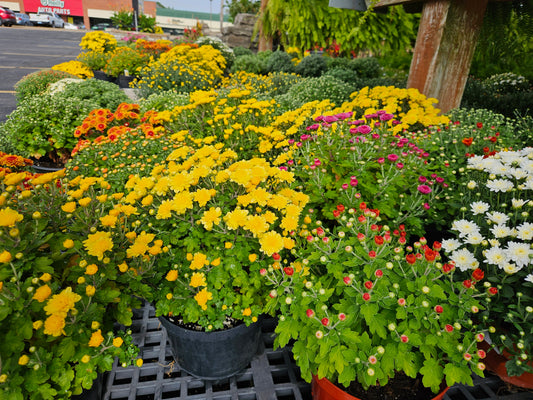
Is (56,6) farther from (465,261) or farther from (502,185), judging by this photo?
(465,261)

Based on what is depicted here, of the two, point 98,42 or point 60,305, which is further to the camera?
point 98,42

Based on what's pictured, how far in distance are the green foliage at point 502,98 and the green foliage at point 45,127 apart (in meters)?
6.31

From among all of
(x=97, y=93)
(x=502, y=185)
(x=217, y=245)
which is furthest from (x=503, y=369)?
(x=97, y=93)

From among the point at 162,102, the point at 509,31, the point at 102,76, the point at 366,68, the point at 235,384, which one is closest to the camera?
the point at 235,384

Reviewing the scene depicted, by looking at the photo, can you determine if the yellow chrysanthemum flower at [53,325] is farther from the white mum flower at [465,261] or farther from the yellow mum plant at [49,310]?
the white mum flower at [465,261]

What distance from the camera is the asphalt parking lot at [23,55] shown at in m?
8.86

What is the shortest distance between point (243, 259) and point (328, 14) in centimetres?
938

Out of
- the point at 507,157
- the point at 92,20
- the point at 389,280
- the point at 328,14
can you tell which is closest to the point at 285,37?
the point at 328,14

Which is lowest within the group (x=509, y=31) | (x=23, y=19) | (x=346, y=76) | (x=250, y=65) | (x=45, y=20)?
(x=346, y=76)

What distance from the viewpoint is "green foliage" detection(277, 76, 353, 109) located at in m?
5.20

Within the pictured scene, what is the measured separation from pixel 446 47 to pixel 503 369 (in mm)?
3252

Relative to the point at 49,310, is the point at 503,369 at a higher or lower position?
lower

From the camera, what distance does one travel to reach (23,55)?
15023 millimetres

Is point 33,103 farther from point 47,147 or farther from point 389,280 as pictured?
point 389,280
